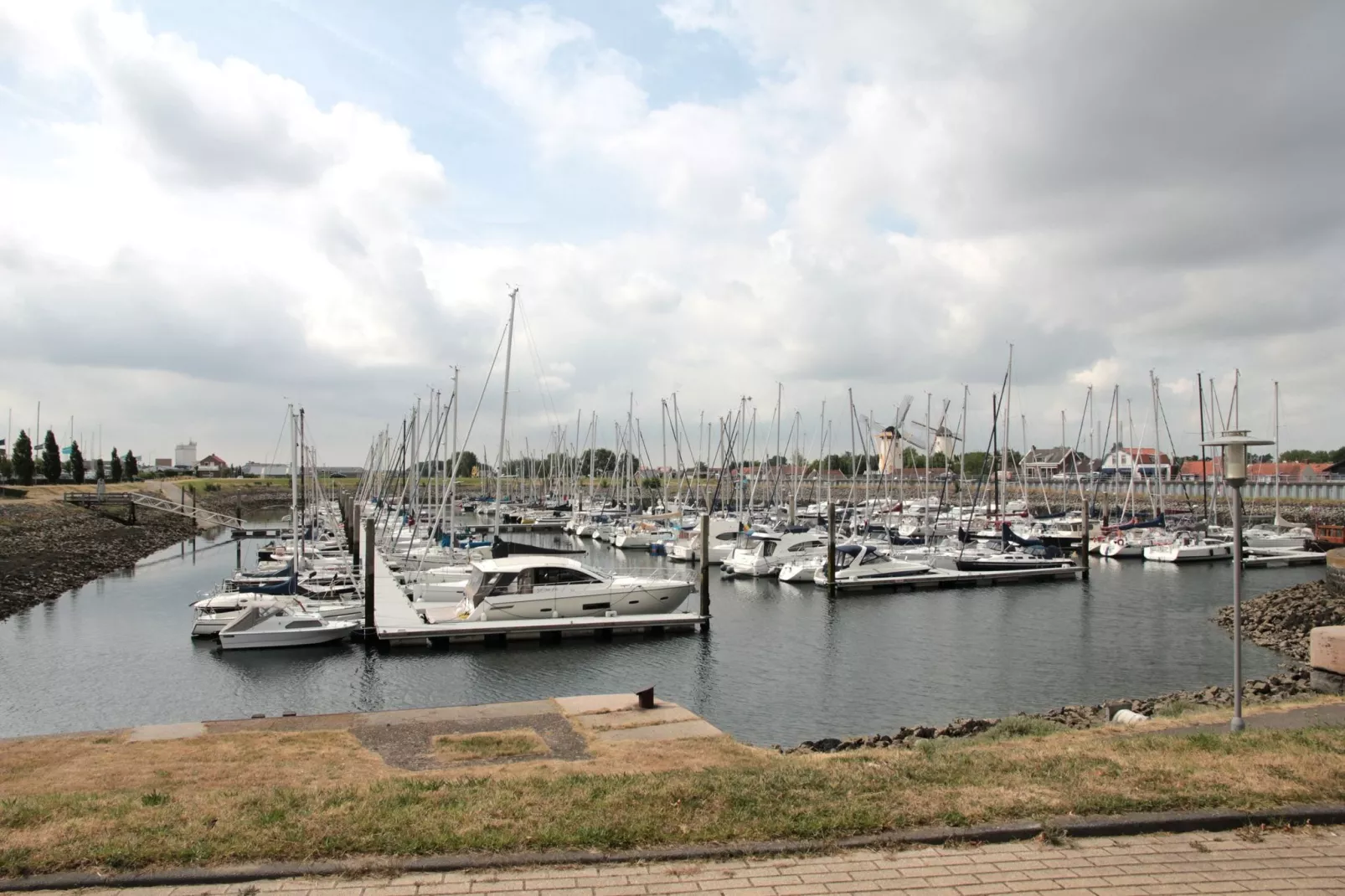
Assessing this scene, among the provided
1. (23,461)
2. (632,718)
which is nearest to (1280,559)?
(632,718)

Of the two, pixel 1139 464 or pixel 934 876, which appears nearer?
pixel 934 876

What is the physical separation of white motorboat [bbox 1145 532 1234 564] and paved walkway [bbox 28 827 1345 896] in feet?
185

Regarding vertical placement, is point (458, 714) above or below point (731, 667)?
above

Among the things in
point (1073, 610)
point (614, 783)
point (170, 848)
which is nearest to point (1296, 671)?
point (1073, 610)

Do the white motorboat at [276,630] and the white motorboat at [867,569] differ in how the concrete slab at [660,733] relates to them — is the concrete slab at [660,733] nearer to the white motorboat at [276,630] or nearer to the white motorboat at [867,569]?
the white motorboat at [276,630]

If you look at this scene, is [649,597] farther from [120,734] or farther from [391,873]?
[391,873]

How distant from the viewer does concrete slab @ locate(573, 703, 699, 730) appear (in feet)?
48.9

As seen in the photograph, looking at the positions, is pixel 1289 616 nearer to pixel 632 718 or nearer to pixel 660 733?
pixel 632 718

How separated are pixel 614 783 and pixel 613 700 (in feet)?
24.8

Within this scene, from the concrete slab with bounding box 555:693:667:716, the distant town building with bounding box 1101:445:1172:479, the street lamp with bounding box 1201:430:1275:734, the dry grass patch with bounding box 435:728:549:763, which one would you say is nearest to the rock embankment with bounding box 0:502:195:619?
the concrete slab with bounding box 555:693:667:716

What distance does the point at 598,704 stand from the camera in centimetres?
1633

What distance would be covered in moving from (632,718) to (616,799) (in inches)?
275

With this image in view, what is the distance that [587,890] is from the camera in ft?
22.1

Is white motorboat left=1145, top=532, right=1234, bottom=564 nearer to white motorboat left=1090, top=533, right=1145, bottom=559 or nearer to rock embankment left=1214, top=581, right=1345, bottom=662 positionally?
white motorboat left=1090, top=533, right=1145, bottom=559
